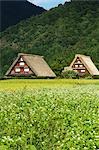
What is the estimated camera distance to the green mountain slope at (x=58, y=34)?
142 metres

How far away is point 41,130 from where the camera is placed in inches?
489

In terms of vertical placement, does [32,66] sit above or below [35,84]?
above

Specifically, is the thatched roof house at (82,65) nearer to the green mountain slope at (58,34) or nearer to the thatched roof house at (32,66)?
the green mountain slope at (58,34)

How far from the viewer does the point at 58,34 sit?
6299 inches

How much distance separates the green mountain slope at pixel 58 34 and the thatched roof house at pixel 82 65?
13114mm

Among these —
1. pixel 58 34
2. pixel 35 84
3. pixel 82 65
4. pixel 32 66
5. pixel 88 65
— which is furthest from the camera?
pixel 58 34

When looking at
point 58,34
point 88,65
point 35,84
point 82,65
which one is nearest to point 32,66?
point 88,65

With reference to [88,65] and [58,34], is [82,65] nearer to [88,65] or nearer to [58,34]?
[88,65]

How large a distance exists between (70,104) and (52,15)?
162134mm

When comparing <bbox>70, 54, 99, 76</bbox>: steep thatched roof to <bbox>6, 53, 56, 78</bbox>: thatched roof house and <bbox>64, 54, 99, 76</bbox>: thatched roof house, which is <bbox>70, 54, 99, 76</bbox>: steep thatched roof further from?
<bbox>6, 53, 56, 78</bbox>: thatched roof house

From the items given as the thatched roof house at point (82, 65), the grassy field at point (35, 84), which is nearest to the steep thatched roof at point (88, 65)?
the thatched roof house at point (82, 65)

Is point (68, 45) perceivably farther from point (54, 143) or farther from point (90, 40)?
point (54, 143)

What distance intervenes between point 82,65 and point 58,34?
161ft

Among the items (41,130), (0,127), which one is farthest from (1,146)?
(0,127)
